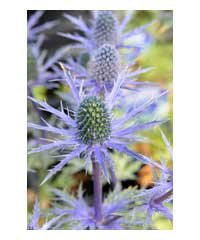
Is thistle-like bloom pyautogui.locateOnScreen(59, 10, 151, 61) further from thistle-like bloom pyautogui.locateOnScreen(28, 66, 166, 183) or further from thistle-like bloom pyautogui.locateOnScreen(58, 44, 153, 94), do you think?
thistle-like bloom pyautogui.locateOnScreen(28, 66, 166, 183)

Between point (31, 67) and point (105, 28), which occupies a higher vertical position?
point (105, 28)

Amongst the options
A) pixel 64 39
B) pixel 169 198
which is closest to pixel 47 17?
pixel 64 39

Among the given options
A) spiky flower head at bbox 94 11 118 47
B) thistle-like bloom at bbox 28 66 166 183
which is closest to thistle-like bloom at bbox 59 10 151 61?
spiky flower head at bbox 94 11 118 47

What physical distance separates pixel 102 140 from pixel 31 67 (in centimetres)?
70

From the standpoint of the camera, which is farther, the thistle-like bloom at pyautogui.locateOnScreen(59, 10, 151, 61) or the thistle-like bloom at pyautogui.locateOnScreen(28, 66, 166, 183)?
the thistle-like bloom at pyautogui.locateOnScreen(59, 10, 151, 61)

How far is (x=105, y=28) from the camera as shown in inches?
61.1

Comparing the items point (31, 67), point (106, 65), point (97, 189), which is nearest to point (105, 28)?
point (106, 65)

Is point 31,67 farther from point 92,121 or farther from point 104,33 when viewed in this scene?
point 92,121

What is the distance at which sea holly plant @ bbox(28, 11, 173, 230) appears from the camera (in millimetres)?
1035

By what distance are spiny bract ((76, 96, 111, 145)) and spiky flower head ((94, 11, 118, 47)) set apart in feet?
1.64

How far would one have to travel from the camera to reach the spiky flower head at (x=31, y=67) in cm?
168
